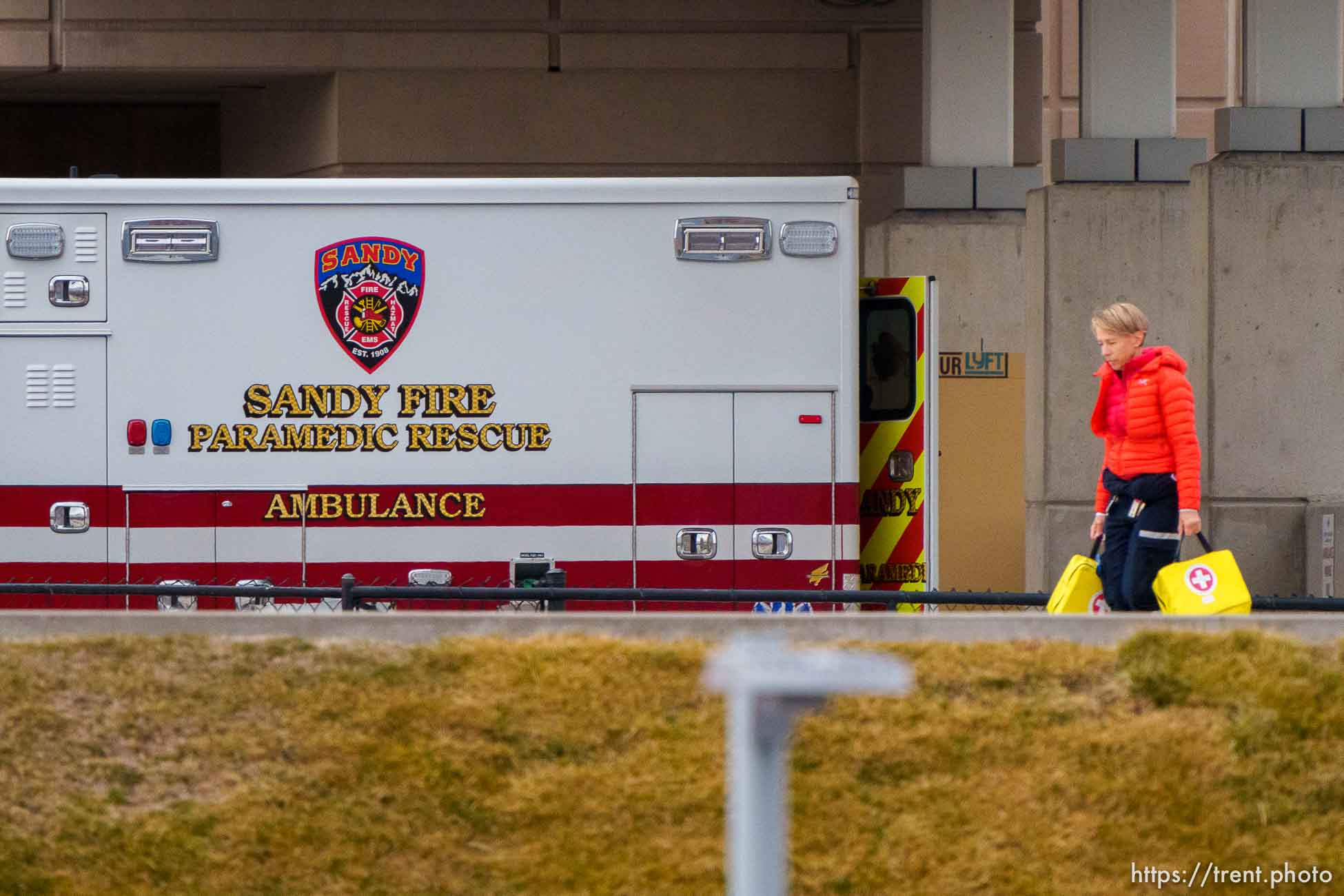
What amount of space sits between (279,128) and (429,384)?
377 inches

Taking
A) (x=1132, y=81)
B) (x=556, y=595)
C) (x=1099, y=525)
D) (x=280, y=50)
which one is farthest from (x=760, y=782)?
(x=280, y=50)

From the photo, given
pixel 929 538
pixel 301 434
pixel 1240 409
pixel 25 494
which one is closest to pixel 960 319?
pixel 1240 409

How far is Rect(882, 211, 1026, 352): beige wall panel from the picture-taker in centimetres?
1449

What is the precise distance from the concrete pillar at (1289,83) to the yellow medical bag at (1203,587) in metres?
5.48

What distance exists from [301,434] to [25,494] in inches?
57.2

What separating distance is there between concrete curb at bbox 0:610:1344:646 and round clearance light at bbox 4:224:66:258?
3065mm

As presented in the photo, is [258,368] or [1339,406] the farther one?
[1339,406]

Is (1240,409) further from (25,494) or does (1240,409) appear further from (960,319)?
(25,494)

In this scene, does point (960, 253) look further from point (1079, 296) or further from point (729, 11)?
point (729, 11)

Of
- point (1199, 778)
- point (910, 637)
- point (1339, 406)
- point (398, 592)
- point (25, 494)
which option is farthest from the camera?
point (1339, 406)

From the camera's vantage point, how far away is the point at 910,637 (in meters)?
5.84

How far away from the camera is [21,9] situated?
1590 cm

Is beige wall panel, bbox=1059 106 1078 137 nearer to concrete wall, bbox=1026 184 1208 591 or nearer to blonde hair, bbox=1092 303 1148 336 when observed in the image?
concrete wall, bbox=1026 184 1208 591

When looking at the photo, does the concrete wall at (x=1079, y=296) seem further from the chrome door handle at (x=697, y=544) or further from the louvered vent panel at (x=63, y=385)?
the louvered vent panel at (x=63, y=385)
